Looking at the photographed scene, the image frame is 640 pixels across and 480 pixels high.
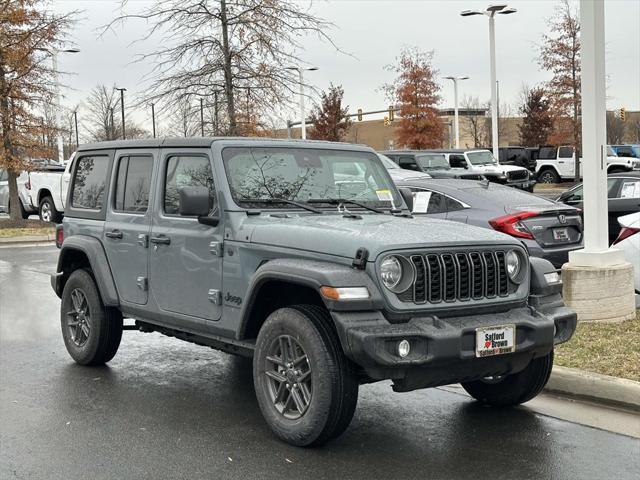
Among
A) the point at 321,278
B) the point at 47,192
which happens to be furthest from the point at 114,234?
the point at 47,192

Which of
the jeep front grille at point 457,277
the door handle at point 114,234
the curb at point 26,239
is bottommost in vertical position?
the curb at point 26,239

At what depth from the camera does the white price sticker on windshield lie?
654cm

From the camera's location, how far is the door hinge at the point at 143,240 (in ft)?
21.5

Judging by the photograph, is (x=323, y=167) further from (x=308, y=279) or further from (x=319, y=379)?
(x=319, y=379)

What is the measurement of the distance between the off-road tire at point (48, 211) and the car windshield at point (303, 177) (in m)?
18.2

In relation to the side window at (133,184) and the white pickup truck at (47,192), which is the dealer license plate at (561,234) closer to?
the side window at (133,184)

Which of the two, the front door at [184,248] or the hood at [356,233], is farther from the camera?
the front door at [184,248]

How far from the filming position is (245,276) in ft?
18.4

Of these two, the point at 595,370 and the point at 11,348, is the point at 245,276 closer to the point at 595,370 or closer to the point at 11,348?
the point at 595,370

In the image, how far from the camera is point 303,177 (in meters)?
6.29

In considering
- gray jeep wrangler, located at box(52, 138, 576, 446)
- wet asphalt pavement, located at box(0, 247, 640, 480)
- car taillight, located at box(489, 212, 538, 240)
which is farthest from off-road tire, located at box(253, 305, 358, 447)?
car taillight, located at box(489, 212, 538, 240)

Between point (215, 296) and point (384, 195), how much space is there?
161 cm

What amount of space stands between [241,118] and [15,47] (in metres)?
8.20

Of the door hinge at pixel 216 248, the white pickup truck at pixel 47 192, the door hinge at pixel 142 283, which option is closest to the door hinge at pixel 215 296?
the door hinge at pixel 216 248
